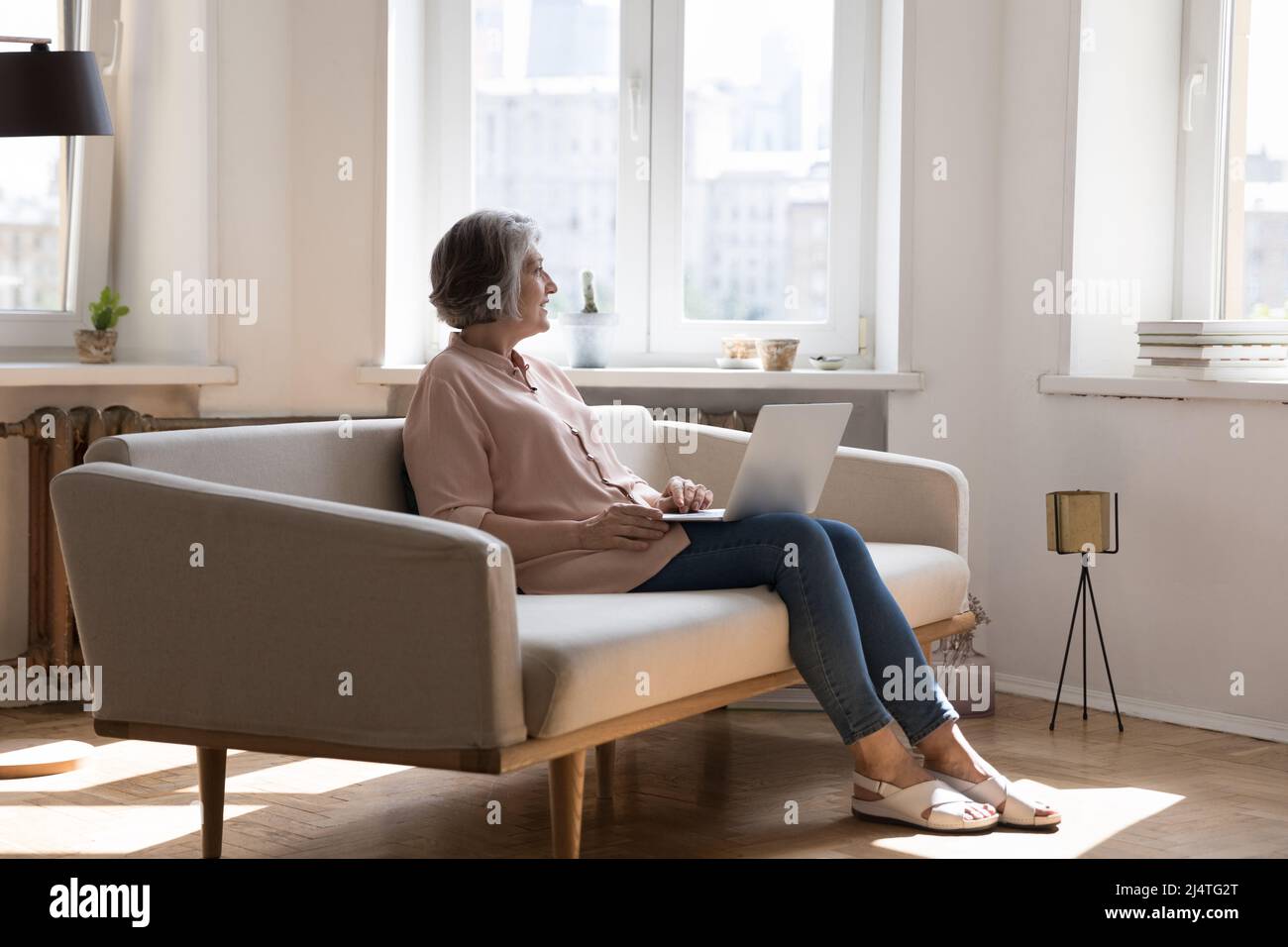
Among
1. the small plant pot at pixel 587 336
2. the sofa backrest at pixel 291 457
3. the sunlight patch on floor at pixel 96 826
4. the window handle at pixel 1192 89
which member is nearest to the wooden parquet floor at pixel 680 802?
the sunlight patch on floor at pixel 96 826

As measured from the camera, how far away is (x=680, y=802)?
9.61 feet

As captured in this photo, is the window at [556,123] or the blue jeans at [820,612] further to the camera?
the window at [556,123]

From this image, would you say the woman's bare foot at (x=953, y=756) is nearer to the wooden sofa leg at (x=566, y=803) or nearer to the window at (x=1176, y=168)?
the wooden sofa leg at (x=566, y=803)

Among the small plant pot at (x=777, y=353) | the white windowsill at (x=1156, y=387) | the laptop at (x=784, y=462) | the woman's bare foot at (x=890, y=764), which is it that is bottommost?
the woman's bare foot at (x=890, y=764)

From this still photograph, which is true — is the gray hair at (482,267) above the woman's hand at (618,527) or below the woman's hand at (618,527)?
above

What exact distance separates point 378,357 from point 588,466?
1322mm

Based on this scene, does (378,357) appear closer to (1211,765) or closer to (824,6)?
(824,6)

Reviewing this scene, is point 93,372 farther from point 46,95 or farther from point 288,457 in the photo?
point 288,457

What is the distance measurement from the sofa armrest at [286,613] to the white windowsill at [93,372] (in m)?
1.39

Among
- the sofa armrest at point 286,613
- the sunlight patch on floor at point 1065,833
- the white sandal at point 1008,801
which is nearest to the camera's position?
the sofa armrest at point 286,613

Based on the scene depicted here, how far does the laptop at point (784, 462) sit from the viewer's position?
2588mm

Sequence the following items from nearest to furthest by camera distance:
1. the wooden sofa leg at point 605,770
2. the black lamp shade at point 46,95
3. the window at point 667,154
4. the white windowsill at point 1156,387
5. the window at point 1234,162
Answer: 1. the wooden sofa leg at point 605,770
2. the black lamp shade at point 46,95
3. the white windowsill at point 1156,387
4. the window at point 1234,162
5. the window at point 667,154

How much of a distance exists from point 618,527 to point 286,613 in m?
0.65
